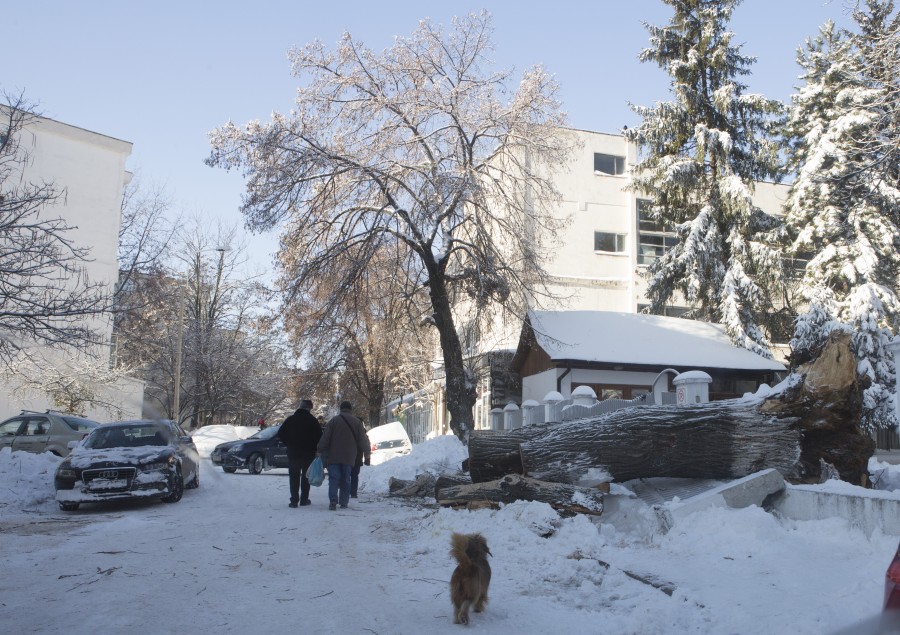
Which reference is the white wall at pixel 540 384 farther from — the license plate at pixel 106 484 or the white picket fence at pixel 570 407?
the license plate at pixel 106 484

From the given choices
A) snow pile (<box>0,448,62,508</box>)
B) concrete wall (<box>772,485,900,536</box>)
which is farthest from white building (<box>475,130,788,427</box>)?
concrete wall (<box>772,485,900,536</box>)

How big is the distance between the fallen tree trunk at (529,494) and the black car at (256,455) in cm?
1410

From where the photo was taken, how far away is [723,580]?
590cm

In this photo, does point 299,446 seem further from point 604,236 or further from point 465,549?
point 604,236

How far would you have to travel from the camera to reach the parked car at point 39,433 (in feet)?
62.9

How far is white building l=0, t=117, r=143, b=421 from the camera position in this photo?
3331 centimetres

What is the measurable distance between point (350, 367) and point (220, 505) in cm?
2533

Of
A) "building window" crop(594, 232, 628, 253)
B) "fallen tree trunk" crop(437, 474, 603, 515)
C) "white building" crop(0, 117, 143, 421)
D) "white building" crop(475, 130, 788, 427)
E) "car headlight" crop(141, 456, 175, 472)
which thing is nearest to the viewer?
"fallen tree trunk" crop(437, 474, 603, 515)

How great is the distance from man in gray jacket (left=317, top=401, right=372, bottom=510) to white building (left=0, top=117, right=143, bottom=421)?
916 inches

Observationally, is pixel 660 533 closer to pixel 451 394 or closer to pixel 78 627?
pixel 78 627

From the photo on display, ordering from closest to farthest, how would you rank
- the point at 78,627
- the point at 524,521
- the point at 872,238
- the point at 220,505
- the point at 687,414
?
the point at 78,627, the point at 524,521, the point at 687,414, the point at 220,505, the point at 872,238

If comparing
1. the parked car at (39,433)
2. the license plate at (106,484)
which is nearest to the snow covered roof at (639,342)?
the license plate at (106,484)

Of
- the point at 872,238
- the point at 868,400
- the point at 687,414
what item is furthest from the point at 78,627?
the point at 872,238

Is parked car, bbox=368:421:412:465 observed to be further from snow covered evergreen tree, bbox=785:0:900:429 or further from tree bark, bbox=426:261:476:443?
snow covered evergreen tree, bbox=785:0:900:429
